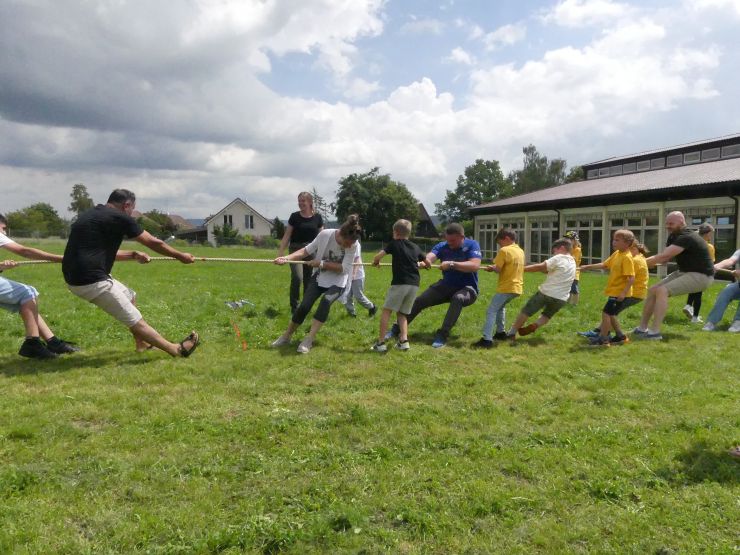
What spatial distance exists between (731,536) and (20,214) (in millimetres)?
108266

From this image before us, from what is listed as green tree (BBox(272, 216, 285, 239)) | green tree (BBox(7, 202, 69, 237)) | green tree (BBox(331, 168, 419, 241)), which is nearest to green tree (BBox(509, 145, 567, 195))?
green tree (BBox(331, 168, 419, 241))

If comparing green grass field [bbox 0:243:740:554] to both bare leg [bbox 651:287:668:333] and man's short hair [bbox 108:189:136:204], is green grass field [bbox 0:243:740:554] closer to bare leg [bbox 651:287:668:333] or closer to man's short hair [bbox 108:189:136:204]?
bare leg [bbox 651:287:668:333]

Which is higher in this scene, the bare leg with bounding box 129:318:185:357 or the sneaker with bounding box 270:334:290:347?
the bare leg with bounding box 129:318:185:357

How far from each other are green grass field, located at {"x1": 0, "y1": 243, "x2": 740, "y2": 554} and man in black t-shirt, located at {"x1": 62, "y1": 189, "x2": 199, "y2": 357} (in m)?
0.68

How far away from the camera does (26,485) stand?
132 inches

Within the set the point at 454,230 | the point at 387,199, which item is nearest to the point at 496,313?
the point at 454,230

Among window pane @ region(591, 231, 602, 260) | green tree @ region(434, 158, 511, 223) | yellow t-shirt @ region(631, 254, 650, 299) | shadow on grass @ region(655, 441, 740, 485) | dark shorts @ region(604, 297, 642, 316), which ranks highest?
green tree @ region(434, 158, 511, 223)

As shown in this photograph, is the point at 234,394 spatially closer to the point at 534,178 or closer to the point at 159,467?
the point at 159,467

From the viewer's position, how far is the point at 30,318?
6.34 meters

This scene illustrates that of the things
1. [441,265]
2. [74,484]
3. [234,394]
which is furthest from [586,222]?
[74,484]

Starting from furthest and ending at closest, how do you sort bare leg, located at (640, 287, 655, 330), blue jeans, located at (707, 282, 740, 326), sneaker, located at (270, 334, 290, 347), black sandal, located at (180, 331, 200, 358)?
1. blue jeans, located at (707, 282, 740, 326)
2. bare leg, located at (640, 287, 655, 330)
3. sneaker, located at (270, 334, 290, 347)
4. black sandal, located at (180, 331, 200, 358)

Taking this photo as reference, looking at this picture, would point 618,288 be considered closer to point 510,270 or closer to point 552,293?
point 552,293

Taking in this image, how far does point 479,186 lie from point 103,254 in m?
84.0

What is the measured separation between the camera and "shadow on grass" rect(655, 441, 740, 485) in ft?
11.7
